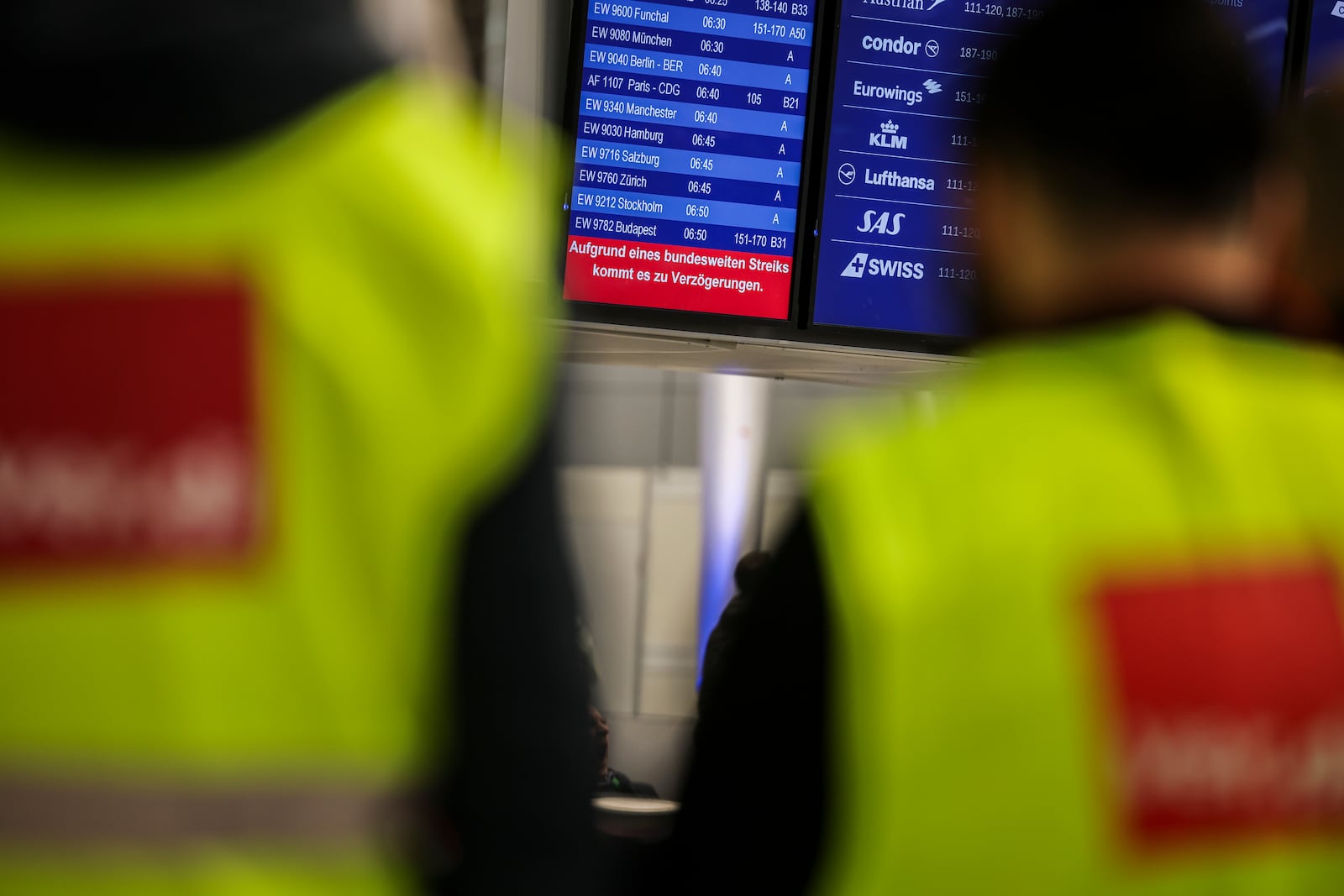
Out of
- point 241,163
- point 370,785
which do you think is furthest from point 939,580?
point 241,163

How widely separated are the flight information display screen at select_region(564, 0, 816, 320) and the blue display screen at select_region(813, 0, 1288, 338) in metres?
0.16

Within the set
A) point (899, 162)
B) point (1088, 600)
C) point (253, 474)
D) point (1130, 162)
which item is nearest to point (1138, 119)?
point (1130, 162)

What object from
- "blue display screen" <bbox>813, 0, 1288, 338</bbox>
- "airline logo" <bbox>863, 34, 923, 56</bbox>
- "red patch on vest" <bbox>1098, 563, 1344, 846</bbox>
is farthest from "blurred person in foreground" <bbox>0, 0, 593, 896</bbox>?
"airline logo" <bbox>863, 34, 923, 56</bbox>

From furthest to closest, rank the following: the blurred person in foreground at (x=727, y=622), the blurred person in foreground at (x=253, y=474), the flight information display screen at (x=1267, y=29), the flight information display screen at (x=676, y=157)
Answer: the flight information display screen at (x=1267, y=29)
the flight information display screen at (x=676, y=157)
the blurred person in foreground at (x=727, y=622)
the blurred person in foreground at (x=253, y=474)

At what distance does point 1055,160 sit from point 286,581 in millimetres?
605

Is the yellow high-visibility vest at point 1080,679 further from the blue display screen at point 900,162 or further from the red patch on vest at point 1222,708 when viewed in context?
the blue display screen at point 900,162

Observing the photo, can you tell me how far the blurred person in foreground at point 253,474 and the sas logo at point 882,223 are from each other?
8.79ft

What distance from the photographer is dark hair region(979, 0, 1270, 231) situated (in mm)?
979

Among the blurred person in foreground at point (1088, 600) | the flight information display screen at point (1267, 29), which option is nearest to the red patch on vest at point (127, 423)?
the blurred person in foreground at point (1088, 600)

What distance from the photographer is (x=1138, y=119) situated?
98 cm

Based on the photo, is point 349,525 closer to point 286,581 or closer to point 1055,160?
point 286,581

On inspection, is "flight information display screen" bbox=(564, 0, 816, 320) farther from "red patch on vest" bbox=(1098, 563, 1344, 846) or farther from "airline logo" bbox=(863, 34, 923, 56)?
"red patch on vest" bbox=(1098, 563, 1344, 846)

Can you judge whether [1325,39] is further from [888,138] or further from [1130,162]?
[1130,162]

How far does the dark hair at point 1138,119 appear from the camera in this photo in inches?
38.6
